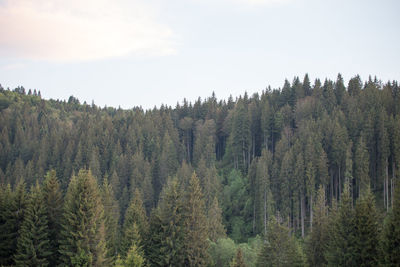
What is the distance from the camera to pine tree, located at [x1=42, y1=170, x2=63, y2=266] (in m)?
30.2

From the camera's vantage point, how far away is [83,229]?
93.1ft

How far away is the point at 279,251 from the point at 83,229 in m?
19.3

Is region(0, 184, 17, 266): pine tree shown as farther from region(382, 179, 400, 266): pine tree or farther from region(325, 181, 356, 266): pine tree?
region(382, 179, 400, 266): pine tree

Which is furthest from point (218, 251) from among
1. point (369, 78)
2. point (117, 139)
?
point (369, 78)

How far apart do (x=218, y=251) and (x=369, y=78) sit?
8071 centimetres

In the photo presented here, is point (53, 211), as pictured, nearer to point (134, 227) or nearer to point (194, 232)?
point (134, 227)

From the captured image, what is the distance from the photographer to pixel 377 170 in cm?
6675

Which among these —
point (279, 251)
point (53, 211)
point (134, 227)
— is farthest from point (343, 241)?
point (53, 211)

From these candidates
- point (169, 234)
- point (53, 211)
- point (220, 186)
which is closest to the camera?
point (53, 211)

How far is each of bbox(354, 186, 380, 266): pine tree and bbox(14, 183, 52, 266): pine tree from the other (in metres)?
27.7

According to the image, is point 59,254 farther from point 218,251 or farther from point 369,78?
point 369,78

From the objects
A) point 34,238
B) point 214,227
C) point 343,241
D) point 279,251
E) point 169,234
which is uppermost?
point 343,241

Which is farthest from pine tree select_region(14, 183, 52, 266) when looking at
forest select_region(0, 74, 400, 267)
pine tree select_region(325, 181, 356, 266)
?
pine tree select_region(325, 181, 356, 266)

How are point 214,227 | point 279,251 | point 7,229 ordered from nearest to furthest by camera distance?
point 7,229 < point 279,251 < point 214,227
